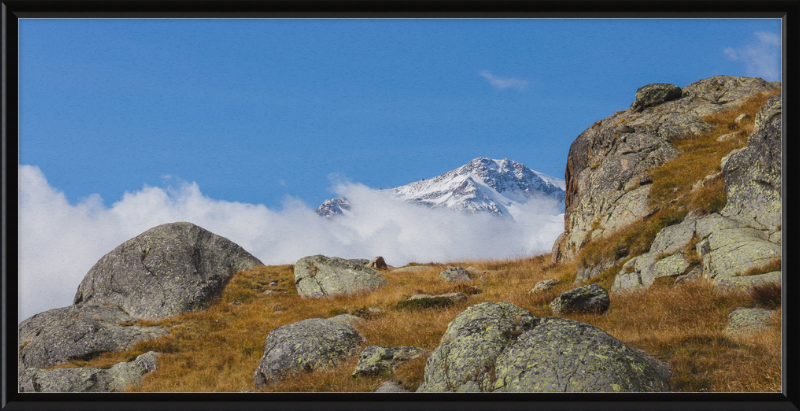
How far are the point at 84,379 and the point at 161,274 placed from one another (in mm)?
14681

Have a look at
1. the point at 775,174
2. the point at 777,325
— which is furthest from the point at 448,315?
the point at 775,174

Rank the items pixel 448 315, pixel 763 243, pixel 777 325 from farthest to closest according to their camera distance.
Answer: pixel 448 315 < pixel 763 243 < pixel 777 325

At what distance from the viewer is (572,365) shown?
8.43 m

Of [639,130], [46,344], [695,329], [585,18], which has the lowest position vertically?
[46,344]

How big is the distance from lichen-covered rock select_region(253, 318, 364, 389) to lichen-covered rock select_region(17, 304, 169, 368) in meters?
11.5

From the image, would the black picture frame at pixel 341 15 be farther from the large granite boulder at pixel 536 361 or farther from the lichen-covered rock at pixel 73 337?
the lichen-covered rock at pixel 73 337

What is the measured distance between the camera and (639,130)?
34219 millimetres

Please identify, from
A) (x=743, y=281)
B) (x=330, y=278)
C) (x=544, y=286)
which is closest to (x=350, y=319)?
(x=544, y=286)

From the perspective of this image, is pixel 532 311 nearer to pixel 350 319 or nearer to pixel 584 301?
pixel 584 301

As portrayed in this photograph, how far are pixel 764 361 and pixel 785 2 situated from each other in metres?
6.79

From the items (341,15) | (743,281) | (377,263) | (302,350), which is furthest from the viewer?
(377,263)

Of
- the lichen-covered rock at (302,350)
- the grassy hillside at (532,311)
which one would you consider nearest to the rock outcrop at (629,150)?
the grassy hillside at (532,311)

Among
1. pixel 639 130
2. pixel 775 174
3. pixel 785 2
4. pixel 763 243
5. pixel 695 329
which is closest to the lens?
pixel 785 2

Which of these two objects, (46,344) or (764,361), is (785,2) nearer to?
(764,361)
